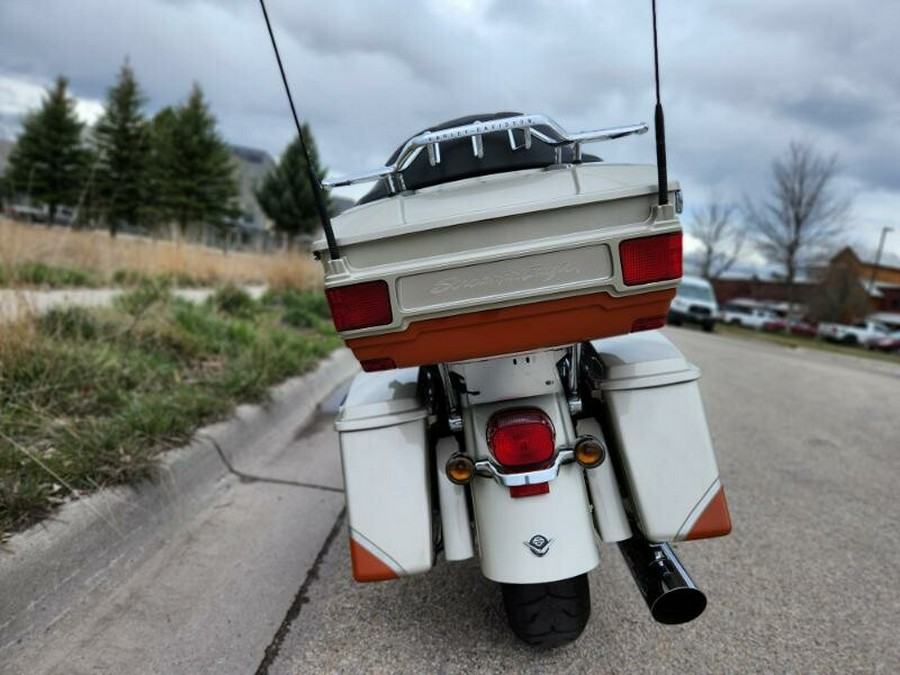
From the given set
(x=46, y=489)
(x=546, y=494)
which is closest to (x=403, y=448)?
(x=546, y=494)

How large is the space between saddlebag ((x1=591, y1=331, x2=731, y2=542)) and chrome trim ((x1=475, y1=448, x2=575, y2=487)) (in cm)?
20

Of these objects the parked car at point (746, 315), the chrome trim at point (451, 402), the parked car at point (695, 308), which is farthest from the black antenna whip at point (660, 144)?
the parked car at point (746, 315)

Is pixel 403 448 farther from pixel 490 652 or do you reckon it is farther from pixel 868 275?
pixel 868 275

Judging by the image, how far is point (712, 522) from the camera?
5.83ft

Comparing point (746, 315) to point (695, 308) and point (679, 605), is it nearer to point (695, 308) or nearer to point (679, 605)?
point (695, 308)

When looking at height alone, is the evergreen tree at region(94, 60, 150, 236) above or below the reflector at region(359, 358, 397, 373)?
above

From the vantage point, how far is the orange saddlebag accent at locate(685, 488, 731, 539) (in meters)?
1.77

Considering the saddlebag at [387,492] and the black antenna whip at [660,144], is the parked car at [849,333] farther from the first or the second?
the saddlebag at [387,492]

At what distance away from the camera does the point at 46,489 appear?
2.34 m

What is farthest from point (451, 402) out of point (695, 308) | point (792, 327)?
point (792, 327)

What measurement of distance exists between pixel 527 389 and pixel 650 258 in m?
0.56

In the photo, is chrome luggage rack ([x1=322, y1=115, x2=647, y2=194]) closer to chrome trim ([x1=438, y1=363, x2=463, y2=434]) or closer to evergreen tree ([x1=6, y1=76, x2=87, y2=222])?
chrome trim ([x1=438, y1=363, x2=463, y2=434])

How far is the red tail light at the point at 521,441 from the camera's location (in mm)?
Result: 1720

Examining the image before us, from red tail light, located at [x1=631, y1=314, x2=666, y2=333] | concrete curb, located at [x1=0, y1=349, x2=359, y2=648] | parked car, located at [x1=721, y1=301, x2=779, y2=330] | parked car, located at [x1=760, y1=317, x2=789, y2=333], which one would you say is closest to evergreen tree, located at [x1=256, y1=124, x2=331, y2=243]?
parked car, located at [x1=721, y1=301, x2=779, y2=330]
